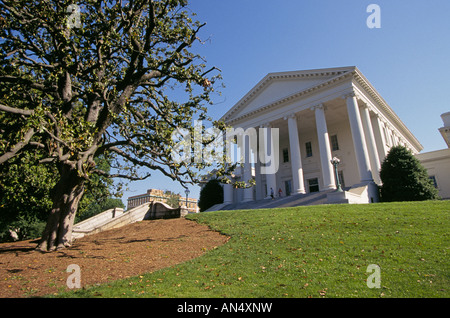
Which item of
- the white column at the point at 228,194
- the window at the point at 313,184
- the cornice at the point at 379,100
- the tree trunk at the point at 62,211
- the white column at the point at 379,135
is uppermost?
the cornice at the point at 379,100

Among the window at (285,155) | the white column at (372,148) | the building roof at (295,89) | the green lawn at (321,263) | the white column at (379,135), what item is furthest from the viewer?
the window at (285,155)

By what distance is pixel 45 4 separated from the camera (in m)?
8.62

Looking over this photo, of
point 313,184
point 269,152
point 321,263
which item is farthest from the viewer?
point 269,152

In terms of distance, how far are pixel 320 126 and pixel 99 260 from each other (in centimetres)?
2478

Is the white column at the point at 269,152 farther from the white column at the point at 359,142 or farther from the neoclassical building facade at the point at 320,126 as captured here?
the white column at the point at 359,142

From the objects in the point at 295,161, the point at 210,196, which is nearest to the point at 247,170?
the point at 295,161

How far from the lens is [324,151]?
86.5 feet

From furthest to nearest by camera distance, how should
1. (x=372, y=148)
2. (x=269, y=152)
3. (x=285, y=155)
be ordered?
(x=285, y=155), (x=269, y=152), (x=372, y=148)

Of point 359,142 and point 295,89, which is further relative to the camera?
point 295,89

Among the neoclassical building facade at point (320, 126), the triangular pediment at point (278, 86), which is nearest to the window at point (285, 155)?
the neoclassical building facade at point (320, 126)

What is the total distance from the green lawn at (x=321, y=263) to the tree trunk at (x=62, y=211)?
5.68m

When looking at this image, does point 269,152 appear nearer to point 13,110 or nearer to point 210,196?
point 210,196

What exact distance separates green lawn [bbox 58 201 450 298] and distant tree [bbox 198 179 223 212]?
24094 millimetres

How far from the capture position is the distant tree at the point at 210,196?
3606 centimetres
